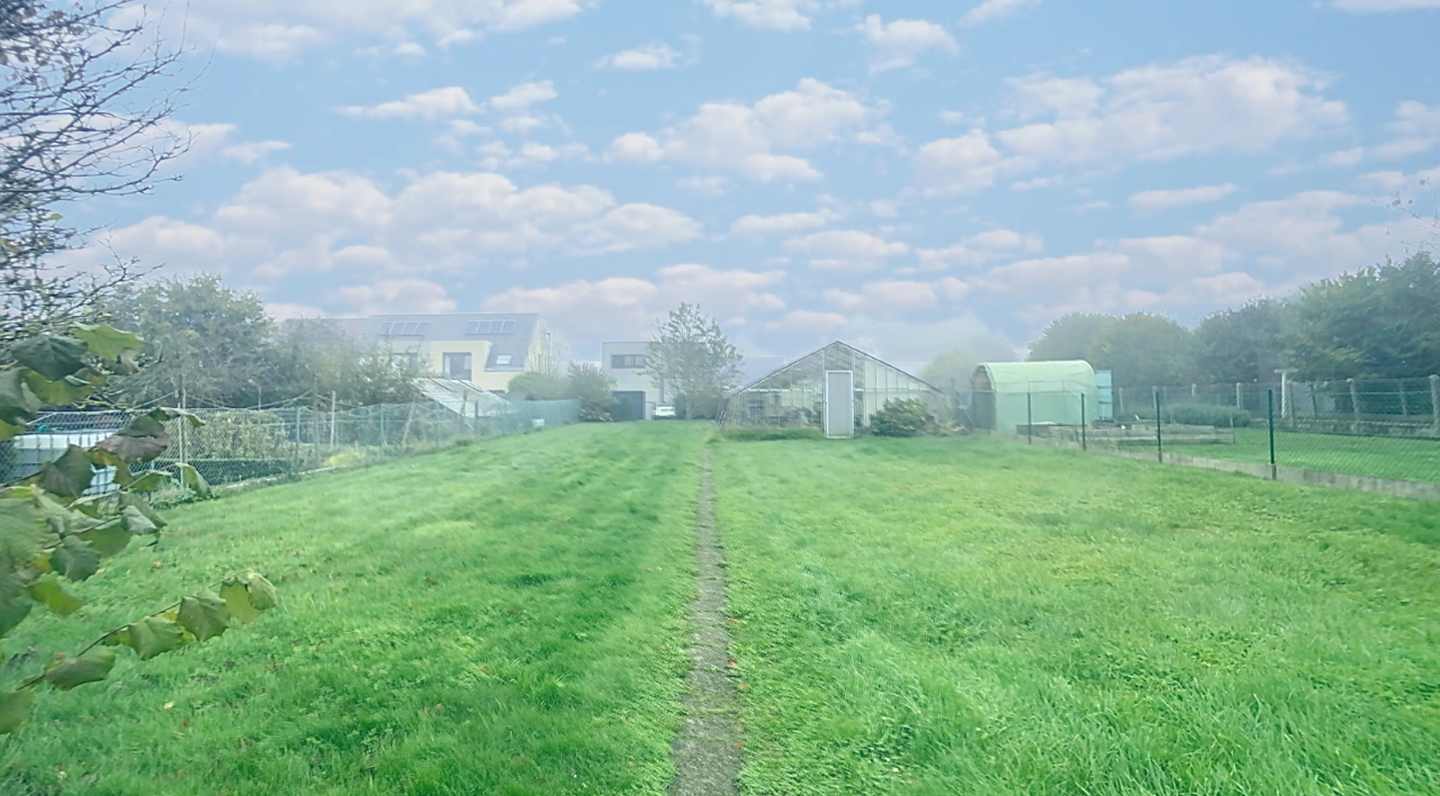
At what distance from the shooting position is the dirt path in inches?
146

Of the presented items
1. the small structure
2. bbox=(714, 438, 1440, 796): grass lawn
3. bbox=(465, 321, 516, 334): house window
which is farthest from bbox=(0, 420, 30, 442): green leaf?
bbox=(465, 321, 516, 334): house window

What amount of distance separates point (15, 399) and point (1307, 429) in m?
19.0

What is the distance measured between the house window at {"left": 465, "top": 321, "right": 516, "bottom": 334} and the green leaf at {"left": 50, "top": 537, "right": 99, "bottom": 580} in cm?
6132

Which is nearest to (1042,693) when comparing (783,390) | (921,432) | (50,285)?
(50,285)

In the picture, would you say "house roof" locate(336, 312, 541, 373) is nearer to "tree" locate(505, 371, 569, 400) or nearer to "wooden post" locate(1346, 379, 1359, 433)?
"tree" locate(505, 371, 569, 400)

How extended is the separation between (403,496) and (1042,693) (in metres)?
10.2

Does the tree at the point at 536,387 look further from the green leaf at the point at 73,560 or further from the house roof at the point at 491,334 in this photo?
the green leaf at the point at 73,560

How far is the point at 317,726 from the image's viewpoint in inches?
156

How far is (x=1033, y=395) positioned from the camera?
95.0ft

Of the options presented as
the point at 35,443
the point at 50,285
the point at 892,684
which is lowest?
the point at 892,684

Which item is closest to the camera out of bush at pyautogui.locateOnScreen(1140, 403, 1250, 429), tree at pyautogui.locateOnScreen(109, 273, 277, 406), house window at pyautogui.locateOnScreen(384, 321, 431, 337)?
tree at pyautogui.locateOnScreen(109, 273, 277, 406)

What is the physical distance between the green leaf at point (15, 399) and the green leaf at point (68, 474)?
18 centimetres

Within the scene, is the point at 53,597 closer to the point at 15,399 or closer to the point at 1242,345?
the point at 15,399

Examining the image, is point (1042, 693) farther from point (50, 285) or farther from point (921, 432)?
point (921, 432)
